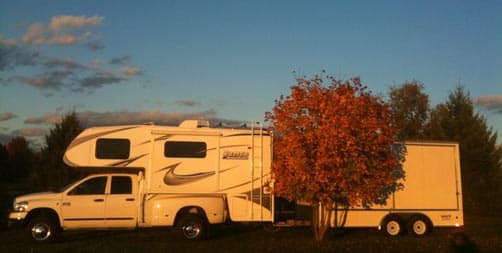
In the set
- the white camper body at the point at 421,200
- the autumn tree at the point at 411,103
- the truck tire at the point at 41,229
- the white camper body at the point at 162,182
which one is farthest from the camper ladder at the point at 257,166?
the autumn tree at the point at 411,103

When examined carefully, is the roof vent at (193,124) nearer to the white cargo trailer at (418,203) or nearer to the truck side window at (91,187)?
the truck side window at (91,187)

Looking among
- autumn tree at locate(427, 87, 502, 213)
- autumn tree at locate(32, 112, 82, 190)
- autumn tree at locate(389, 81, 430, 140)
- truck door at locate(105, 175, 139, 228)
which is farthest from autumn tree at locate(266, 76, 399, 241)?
autumn tree at locate(389, 81, 430, 140)

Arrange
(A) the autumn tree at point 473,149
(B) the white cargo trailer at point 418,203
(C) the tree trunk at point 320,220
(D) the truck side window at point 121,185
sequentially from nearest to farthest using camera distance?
(D) the truck side window at point 121,185, (C) the tree trunk at point 320,220, (B) the white cargo trailer at point 418,203, (A) the autumn tree at point 473,149

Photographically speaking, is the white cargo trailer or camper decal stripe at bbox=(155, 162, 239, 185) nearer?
camper decal stripe at bbox=(155, 162, 239, 185)

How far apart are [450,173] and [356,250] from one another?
18.6 feet

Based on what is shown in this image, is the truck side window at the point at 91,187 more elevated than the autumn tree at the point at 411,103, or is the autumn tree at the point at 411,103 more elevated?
the autumn tree at the point at 411,103

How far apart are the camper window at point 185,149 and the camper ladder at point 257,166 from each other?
1.55 m

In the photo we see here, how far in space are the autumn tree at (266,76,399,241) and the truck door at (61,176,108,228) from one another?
522 cm

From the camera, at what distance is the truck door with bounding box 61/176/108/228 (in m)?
14.2

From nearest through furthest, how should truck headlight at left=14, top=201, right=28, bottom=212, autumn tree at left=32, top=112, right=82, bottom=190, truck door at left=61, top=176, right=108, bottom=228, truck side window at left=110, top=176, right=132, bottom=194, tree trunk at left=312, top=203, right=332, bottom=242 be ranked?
1. truck headlight at left=14, top=201, right=28, bottom=212
2. truck door at left=61, top=176, right=108, bottom=228
3. truck side window at left=110, top=176, right=132, bottom=194
4. tree trunk at left=312, top=203, right=332, bottom=242
5. autumn tree at left=32, top=112, right=82, bottom=190

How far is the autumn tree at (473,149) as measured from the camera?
29375mm

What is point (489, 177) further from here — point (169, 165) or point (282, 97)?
point (169, 165)

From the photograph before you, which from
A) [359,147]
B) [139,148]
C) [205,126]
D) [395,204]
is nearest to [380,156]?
[359,147]

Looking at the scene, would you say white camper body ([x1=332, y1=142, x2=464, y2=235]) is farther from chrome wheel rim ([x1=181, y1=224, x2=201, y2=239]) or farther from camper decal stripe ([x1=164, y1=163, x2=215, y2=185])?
camper decal stripe ([x1=164, y1=163, x2=215, y2=185])
